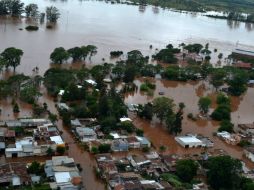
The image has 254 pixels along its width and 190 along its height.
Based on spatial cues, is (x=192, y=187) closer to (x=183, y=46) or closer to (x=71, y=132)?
(x=71, y=132)

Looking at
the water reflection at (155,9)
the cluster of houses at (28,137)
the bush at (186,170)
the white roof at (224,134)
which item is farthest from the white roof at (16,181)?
the water reflection at (155,9)

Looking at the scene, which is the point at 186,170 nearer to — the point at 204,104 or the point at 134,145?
the point at 134,145

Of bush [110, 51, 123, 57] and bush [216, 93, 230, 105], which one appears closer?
bush [216, 93, 230, 105]

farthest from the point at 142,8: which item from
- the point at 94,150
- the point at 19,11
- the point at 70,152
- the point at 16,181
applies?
the point at 16,181

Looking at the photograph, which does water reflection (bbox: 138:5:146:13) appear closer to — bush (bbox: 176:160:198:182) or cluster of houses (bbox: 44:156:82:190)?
bush (bbox: 176:160:198:182)

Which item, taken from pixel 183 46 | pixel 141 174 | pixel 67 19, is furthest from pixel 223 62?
pixel 141 174

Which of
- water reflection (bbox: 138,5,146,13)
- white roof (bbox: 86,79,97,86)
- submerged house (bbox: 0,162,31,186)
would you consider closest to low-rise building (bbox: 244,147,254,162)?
submerged house (bbox: 0,162,31,186)
